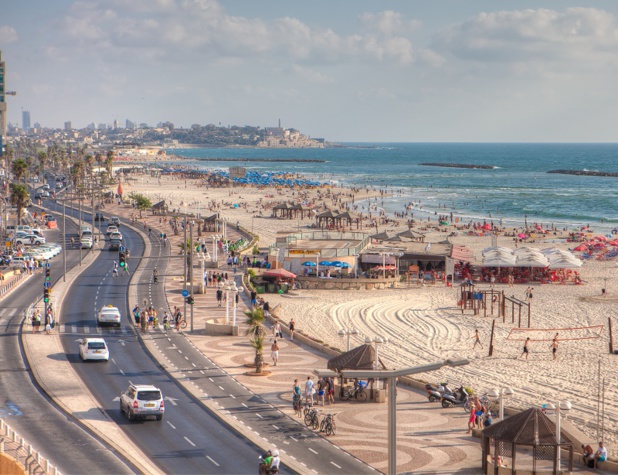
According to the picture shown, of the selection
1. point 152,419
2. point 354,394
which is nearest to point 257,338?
point 354,394

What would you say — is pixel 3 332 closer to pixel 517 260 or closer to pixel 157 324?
pixel 157 324

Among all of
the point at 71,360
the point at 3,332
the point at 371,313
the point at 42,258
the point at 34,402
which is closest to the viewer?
the point at 34,402

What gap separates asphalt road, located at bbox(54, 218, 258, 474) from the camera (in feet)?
93.4

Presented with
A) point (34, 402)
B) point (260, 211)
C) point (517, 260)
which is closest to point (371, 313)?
point (517, 260)

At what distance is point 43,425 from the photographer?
3130 cm

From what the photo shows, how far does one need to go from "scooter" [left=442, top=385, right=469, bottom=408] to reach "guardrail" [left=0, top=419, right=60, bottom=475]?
15.4 m

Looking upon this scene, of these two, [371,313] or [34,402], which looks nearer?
[34,402]

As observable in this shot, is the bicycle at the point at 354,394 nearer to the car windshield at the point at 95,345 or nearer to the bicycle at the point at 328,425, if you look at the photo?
the bicycle at the point at 328,425

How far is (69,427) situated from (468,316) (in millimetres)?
31867

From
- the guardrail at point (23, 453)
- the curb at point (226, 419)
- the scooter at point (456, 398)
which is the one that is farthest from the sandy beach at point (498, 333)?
the guardrail at point (23, 453)

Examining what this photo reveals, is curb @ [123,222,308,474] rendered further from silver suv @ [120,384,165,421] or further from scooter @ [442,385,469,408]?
scooter @ [442,385,469,408]

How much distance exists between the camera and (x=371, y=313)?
5706cm

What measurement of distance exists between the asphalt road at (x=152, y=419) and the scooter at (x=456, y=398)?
861 centimetres

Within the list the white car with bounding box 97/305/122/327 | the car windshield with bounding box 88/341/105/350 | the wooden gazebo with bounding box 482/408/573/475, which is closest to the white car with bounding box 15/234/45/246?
the white car with bounding box 97/305/122/327
